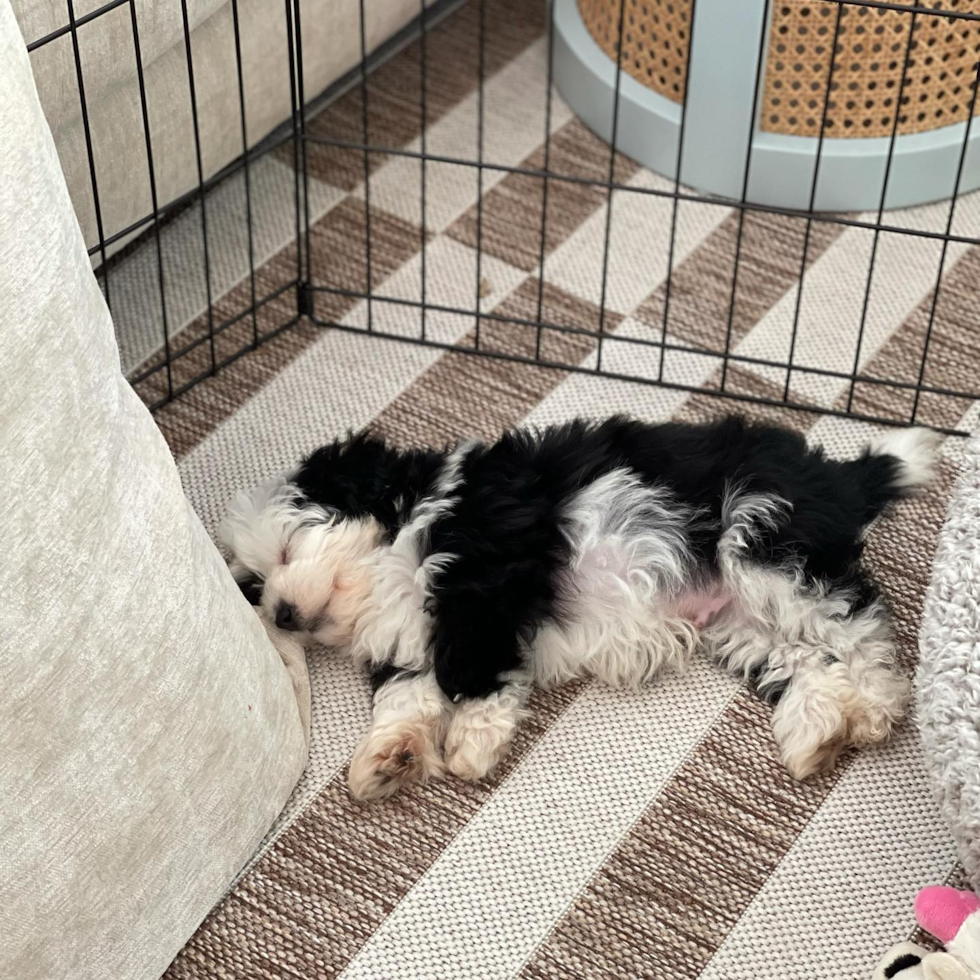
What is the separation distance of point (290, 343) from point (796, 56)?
890 mm

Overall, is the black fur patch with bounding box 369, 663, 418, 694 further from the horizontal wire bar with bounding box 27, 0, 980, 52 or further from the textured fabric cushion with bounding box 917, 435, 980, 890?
the horizontal wire bar with bounding box 27, 0, 980, 52

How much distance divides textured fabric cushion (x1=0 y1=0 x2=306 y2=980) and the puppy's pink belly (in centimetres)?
50

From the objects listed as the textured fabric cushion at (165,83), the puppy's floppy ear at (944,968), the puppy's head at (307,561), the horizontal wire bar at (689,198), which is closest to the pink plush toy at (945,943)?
the puppy's floppy ear at (944,968)

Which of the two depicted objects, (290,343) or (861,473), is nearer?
(861,473)

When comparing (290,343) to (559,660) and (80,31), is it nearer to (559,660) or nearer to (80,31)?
(80,31)

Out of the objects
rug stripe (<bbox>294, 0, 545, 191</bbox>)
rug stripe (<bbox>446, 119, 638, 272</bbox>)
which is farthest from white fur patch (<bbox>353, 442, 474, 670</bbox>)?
rug stripe (<bbox>294, 0, 545, 191</bbox>)

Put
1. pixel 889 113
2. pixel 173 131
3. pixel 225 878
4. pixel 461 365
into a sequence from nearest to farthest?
pixel 225 878, pixel 173 131, pixel 461 365, pixel 889 113

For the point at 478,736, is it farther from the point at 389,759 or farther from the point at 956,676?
the point at 956,676

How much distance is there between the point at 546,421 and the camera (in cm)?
195

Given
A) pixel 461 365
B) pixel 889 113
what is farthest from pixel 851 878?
pixel 889 113

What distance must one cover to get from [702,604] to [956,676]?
1.07 feet

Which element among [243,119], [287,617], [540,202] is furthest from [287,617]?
[540,202]

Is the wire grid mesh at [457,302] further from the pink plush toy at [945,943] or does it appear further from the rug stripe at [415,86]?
the pink plush toy at [945,943]

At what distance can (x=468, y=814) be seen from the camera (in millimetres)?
1511
